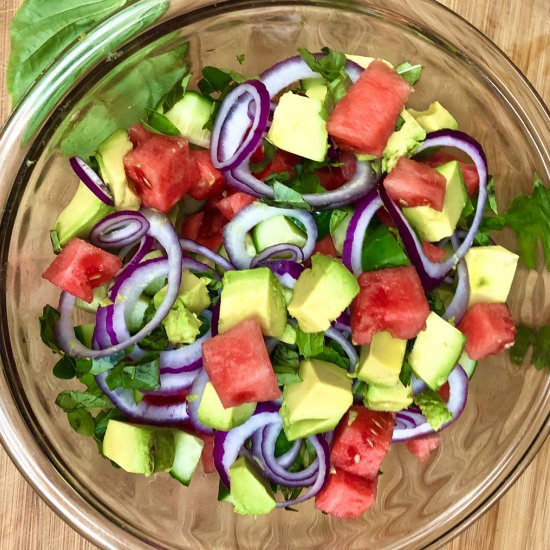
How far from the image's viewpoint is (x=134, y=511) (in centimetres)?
134

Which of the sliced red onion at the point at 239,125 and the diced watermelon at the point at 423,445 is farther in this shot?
the diced watermelon at the point at 423,445

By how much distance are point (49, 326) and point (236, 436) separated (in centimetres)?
39

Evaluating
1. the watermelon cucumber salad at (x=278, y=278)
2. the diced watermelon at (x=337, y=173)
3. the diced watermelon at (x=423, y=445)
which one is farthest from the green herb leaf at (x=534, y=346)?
the diced watermelon at (x=337, y=173)

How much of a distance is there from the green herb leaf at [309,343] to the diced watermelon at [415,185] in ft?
0.86

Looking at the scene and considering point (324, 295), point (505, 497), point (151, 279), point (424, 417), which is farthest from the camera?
point (505, 497)

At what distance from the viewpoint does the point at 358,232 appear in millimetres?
1177

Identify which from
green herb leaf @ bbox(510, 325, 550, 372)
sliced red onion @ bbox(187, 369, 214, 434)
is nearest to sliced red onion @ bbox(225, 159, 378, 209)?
sliced red onion @ bbox(187, 369, 214, 434)

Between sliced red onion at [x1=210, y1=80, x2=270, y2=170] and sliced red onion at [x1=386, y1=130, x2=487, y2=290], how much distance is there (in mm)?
232

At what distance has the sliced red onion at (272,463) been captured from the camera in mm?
1258

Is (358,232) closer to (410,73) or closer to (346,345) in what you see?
(346,345)

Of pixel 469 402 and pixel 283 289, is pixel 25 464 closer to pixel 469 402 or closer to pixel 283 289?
pixel 283 289

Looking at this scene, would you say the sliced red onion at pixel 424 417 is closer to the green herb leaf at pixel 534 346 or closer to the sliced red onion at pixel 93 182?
the green herb leaf at pixel 534 346

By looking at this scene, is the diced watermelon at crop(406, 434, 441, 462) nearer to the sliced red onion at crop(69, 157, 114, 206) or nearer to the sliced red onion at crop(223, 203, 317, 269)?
the sliced red onion at crop(223, 203, 317, 269)

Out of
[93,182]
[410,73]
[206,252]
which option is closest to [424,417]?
[206,252]
